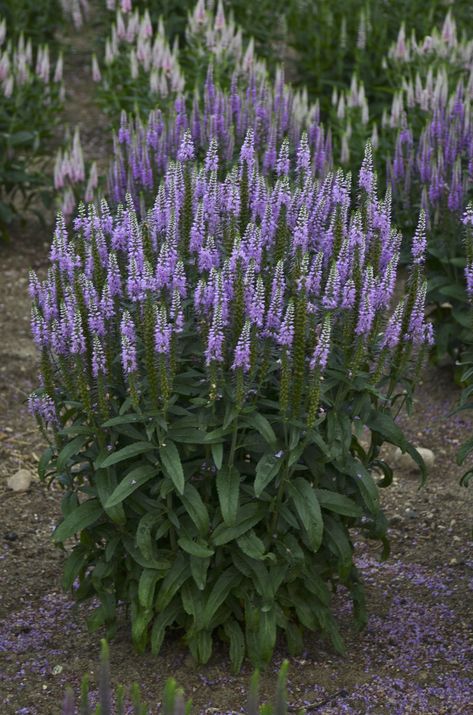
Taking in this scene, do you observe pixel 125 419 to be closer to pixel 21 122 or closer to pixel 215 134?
pixel 215 134

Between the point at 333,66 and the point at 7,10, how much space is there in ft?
12.2

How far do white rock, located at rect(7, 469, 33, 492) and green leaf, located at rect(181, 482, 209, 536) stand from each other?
8.84 ft

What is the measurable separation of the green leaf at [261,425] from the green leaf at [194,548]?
0.52m

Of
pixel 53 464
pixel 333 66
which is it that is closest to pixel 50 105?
pixel 333 66

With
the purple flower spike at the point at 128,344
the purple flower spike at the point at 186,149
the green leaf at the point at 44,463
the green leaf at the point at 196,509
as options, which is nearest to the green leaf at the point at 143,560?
the green leaf at the point at 196,509

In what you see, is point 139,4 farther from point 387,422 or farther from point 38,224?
point 387,422

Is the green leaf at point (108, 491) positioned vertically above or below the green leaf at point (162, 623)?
above

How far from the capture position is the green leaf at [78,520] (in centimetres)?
495

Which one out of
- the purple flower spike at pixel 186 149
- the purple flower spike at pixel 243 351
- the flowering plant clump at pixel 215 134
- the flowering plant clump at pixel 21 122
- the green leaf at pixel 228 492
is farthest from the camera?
the flowering plant clump at pixel 21 122

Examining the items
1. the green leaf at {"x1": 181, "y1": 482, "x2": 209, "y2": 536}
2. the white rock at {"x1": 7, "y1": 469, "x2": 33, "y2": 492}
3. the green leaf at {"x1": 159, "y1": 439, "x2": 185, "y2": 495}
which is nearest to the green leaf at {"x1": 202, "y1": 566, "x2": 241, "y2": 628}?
the green leaf at {"x1": 181, "y1": 482, "x2": 209, "y2": 536}

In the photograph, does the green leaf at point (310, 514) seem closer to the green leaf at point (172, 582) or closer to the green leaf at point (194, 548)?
the green leaf at point (194, 548)

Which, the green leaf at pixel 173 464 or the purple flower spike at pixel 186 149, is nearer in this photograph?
the green leaf at pixel 173 464

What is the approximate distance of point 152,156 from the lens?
23.8ft

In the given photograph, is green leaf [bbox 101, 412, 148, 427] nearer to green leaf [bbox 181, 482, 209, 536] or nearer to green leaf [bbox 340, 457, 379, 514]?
green leaf [bbox 181, 482, 209, 536]
